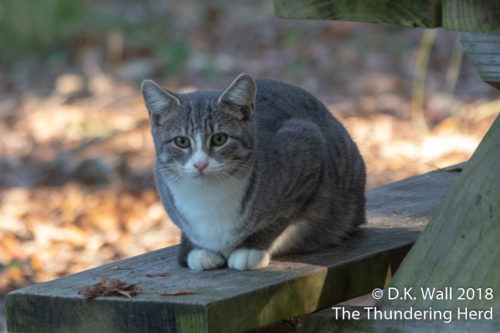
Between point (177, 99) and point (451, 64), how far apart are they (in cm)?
493

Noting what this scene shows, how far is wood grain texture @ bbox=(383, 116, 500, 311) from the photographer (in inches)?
73.5

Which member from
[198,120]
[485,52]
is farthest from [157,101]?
[485,52]

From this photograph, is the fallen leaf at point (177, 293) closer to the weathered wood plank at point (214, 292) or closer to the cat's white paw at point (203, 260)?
the weathered wood plank at point (214, 292)

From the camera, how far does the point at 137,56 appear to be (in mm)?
8180

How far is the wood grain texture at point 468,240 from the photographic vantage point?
187 centimetres

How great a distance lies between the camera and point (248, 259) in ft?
7.50

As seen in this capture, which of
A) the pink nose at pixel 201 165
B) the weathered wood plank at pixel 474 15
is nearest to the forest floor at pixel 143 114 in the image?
the pink nose at pixel 201 165

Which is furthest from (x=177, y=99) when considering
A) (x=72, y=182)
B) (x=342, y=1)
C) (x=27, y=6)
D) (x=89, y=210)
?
(x=27, y=6)

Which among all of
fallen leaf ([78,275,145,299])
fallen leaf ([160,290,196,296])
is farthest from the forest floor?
fallen leaf ([160,290,196,296])

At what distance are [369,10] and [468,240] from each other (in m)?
0.65

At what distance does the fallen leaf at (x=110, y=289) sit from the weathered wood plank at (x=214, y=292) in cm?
2

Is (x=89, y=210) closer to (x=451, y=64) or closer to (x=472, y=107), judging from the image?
(x=472, y=107)

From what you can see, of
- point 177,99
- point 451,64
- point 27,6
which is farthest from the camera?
point 27,6

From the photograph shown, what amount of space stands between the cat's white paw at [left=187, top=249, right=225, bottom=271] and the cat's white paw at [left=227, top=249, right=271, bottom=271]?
0.05 metres
